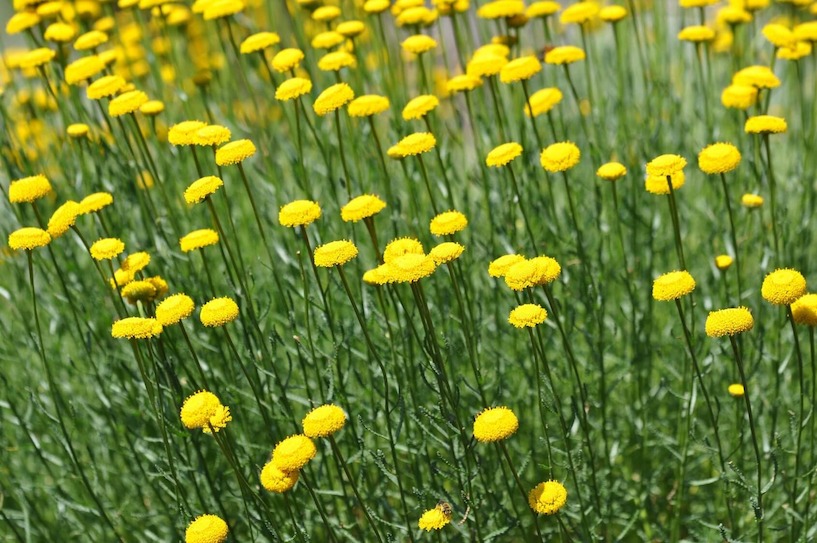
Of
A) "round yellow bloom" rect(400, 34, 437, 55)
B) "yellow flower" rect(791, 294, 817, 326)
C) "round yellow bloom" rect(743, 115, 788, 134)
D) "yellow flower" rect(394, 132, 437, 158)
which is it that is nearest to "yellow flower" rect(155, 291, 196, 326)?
"yellow flower" rect(394, 132, 437, 158)

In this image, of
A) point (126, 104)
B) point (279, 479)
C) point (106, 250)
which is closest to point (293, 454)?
point (279, 479)

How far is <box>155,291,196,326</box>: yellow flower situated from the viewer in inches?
77.8

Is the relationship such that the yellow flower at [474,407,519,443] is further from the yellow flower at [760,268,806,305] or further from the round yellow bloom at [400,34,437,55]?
the round yellow bloom at [400,34,437,55]

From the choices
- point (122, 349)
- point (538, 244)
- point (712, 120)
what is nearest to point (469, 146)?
point (712, 120)

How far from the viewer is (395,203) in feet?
9.22

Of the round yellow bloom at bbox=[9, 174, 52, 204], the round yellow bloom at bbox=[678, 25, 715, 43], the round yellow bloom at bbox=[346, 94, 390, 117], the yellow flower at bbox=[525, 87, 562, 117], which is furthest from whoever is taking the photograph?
the round yellow bloom at bbox=[678, 25, 715, 43]

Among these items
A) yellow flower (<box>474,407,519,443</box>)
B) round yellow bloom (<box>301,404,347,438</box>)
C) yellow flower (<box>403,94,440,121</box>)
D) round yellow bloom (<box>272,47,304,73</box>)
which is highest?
round yellow bloom (<box>272,47,304,73</box>)

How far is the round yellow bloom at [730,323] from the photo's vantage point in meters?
1.76

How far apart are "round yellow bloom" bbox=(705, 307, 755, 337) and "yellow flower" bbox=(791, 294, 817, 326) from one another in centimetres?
16

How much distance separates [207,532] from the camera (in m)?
1.82

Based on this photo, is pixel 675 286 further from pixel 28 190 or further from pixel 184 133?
pixel 28 190

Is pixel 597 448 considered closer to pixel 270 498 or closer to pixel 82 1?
pixel 270 498

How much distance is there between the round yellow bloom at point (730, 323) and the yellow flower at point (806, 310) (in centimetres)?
16

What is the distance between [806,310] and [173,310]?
1.34 m
